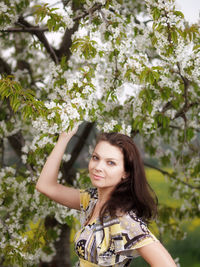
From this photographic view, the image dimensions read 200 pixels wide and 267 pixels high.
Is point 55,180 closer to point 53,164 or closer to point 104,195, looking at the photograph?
point 53,164

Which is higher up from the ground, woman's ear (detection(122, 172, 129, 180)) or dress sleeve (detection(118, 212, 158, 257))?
woman's ear (detection(122, 172, 129, 180))

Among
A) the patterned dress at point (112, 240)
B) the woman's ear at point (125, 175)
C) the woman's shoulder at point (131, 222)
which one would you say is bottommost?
the patterned dress at point (112, 240)

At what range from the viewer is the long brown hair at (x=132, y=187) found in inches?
79.4

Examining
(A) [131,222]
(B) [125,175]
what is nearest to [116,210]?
(A) [131,222]

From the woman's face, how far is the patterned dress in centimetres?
18

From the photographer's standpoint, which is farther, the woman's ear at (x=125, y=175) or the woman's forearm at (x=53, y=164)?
the woman's forearm at (x=53, y=164)

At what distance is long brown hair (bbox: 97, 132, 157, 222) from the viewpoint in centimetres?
202

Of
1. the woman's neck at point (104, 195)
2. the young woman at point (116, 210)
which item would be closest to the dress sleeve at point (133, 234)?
the young woman at point (116, 210)

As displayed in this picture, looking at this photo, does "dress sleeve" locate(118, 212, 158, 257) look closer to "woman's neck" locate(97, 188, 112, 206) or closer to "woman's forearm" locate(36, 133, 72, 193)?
"woman's neck" locate(97, 188, 112, 206)

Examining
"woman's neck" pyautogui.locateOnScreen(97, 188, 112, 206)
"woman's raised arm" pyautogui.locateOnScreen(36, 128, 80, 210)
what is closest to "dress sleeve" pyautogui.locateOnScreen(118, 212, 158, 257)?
"woman's neck" pyautogui.locateOnScreen(97, 188, 112, 206)

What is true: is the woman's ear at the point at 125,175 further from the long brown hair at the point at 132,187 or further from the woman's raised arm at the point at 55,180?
the woman's raised arm at the point at 55,180

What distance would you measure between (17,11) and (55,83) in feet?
3.37

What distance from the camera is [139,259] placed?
303 inches

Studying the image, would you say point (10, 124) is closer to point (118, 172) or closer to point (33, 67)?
point (33, 67)
